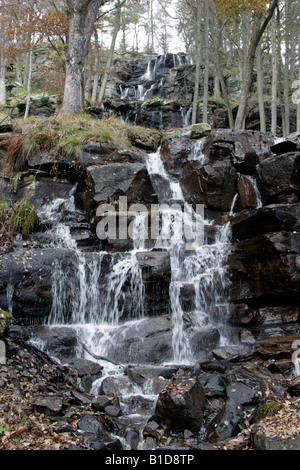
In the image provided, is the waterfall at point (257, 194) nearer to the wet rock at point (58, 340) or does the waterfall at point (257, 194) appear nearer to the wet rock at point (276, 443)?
the wet rock at point (58, 340)

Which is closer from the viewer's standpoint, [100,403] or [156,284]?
[100,403]

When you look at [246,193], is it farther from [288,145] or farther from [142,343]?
[142,343]

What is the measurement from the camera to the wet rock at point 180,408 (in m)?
4.12

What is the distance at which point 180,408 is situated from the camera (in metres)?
4.12

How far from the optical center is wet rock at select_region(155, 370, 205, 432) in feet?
13.5

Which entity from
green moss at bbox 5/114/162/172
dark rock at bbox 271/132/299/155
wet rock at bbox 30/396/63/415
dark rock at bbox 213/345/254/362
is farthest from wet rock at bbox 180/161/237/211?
wet rock at bbox 30/396/63/415

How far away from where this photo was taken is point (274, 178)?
26.8 ft

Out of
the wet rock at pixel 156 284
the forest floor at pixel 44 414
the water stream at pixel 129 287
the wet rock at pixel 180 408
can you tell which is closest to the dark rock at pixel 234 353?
the water stream at pixel 129 287

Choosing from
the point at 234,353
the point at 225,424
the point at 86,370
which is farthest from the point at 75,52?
the point at 225,424

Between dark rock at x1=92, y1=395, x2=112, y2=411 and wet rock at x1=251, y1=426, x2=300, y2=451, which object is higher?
dark rock at x1=92, y1=395, x2=112, y2=411

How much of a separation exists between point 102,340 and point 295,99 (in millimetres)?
16466

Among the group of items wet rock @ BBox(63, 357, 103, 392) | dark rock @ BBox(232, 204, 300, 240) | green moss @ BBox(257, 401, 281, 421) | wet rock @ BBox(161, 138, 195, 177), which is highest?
wet rock @ BBox(161, 138, 195, 177)

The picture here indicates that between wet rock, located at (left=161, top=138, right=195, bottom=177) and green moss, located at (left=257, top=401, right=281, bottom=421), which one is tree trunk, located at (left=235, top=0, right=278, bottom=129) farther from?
green moss, located at (left=257, top=401, right=281, bottom=421)

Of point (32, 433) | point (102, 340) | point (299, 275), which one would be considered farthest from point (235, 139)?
point (32, 433)
